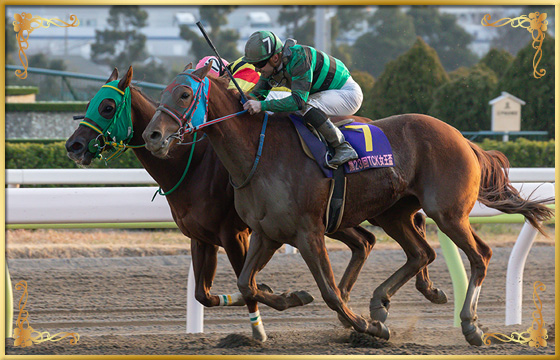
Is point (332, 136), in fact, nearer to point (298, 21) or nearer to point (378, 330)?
point (378, 330)

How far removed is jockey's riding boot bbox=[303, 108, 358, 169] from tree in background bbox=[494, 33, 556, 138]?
21.4 ft

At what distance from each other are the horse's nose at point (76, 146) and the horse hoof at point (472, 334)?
2151 millimetres

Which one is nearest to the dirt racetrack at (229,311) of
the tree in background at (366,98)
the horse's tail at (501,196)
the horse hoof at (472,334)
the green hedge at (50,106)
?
the horse hoof at (472,334)

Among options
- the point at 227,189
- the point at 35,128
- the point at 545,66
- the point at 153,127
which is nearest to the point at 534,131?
the point at 545,66

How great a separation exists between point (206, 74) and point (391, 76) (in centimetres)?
691

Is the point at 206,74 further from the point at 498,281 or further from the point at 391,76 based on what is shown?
the point at 391,76

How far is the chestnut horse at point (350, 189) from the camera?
3.56m

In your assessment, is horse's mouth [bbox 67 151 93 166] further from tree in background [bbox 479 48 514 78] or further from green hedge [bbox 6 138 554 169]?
tree in background [bbox 479 48 514 78]

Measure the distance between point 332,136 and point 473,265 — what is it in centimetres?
109

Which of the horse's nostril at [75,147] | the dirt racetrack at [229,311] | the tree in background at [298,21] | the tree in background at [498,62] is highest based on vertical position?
the tree in background at [298,21]

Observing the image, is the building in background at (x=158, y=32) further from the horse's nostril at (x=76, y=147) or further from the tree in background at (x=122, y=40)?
the horse's nostril at (x=76, y=147)

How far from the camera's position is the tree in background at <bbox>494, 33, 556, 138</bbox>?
9609mm

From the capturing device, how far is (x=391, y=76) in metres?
10.1

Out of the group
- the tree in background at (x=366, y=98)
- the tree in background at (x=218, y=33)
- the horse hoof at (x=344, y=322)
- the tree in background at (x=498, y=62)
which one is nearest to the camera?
the horse hoof at (x=344, y=322)
